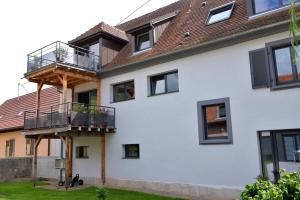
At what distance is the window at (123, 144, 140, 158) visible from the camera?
516 inches

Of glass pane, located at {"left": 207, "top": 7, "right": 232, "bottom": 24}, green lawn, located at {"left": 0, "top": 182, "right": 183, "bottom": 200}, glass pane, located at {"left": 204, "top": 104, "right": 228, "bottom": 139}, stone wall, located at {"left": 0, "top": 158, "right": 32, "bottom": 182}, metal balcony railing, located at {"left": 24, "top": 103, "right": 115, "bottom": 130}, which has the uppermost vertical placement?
glass pane, located at {"left": 207, "top": 7, "right": 232, "bottom": 24}

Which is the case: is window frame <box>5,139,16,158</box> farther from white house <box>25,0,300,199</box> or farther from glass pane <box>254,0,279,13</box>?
glass pane <box>254,0,279,13</box>

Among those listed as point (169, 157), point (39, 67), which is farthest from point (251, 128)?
point (39, 67)

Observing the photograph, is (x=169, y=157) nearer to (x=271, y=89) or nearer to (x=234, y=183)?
(x=234, y=183)

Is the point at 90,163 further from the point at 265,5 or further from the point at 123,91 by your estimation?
the point at 265,5

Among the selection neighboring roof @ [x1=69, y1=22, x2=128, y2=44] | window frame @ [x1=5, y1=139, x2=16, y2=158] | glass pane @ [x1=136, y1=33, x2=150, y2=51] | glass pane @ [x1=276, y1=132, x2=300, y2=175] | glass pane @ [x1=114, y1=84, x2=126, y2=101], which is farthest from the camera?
window frame @ [x1=5, y1=139, x2=16, y2=158]

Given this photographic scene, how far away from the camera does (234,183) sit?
9.70 meters

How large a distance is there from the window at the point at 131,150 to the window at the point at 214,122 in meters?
3.55

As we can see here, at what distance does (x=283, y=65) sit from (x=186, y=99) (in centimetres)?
374

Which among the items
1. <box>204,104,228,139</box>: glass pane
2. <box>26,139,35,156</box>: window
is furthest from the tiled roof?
<box>26,139,35,156</box>: window

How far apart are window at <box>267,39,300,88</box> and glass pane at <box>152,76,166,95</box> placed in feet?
15.5

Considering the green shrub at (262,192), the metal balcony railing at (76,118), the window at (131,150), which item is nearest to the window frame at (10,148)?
the metal balcony railing at (76,118)

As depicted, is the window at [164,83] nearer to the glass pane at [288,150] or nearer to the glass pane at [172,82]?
the glass pane at [172,82]

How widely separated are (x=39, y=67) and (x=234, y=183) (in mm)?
10360
